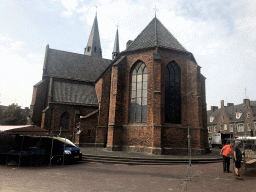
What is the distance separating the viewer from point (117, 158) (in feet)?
45.7

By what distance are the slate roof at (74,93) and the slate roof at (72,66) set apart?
54.9 inches

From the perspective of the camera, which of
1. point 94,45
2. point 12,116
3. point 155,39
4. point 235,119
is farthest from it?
point 235,119

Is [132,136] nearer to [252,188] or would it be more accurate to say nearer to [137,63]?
[137,63]

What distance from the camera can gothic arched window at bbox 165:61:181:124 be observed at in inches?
733

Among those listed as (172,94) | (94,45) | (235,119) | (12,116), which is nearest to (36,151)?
(172,94)

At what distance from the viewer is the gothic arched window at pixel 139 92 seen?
61.9ft

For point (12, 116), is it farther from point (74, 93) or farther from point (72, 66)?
point (74, 93)

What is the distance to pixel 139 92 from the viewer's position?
1947cm

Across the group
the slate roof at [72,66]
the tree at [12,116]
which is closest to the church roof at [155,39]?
the slate roof at [72,66]

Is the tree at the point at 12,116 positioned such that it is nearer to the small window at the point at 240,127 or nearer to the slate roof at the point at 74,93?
the slate roof at the point at 74,93

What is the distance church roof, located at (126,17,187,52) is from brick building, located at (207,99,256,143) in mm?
26234

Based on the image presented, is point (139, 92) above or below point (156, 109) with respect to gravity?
above

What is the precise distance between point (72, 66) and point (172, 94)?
62.3ft

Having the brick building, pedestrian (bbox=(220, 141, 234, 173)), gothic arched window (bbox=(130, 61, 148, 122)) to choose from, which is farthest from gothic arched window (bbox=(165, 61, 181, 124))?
the brick building
